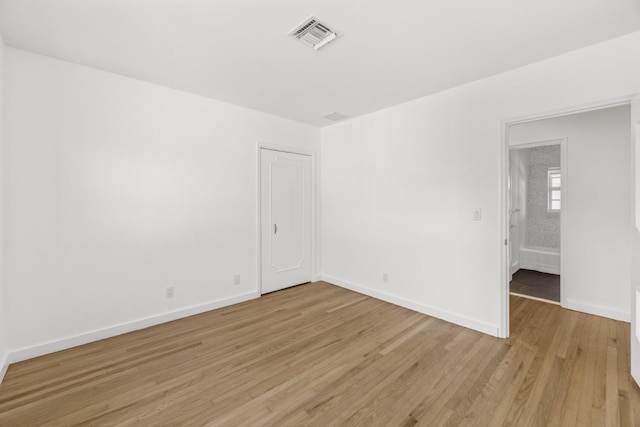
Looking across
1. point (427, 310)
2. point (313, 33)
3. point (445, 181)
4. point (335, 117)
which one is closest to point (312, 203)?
point (335, 117)

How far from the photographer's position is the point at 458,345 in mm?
2551

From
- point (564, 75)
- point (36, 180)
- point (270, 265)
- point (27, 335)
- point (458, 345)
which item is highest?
point (564, 75)

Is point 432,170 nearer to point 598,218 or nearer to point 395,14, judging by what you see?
point 395,14

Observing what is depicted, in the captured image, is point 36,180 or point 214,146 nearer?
point 36,180

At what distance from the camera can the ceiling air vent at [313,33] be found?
6.46 ft

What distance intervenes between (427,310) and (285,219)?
7.67ft

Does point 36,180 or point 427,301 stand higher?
point 36,180

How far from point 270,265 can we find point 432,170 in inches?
102

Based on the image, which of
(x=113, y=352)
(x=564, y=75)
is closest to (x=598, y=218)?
(x=564, y=75)

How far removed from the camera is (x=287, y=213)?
423 cm

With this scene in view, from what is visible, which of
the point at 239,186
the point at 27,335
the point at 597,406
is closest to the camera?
the point at 597,406

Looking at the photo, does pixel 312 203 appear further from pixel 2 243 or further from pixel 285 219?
pixel 2 243

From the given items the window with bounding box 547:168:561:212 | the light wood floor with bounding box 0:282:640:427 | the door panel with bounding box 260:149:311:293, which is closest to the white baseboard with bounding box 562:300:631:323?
the light wood floor with bounding box 0:282:640:427

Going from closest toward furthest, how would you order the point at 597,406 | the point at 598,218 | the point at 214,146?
the point at 597,406 < the point at 598,218 < the point at 214,146
